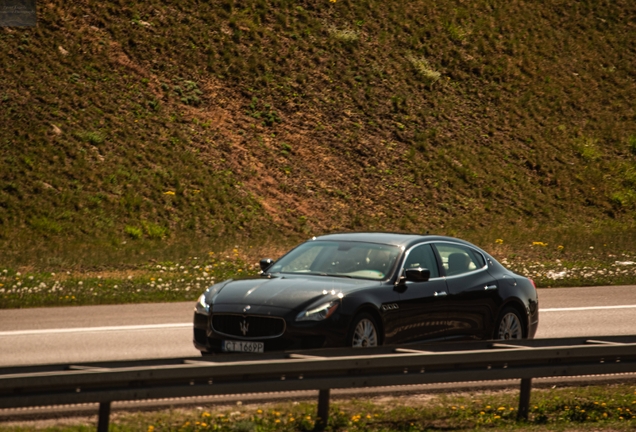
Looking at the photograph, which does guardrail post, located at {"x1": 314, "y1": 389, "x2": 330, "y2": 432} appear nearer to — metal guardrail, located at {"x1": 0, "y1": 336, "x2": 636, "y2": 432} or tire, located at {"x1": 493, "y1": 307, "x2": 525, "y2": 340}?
metal guardrail, located at {"x1": 0, "y1": 336, "x2": 636, "y2": 432}

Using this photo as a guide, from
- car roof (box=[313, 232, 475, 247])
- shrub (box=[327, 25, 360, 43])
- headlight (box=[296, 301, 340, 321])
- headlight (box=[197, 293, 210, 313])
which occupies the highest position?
shrub (box=[327, 25, 360, 43])

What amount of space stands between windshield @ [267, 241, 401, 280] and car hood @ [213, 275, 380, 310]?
Result: 0.30 metres

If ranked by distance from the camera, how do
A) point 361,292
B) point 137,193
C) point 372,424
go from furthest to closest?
point 137,193
point 361,292
point 372,424

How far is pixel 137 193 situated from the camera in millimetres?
29234

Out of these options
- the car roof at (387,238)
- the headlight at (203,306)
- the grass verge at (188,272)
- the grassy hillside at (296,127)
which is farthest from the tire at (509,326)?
the grassy hillside at (296,127)

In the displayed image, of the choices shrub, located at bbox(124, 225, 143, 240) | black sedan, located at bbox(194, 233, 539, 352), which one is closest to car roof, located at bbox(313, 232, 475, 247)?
black sedan, located at bbox(194, 233, 539, 352)

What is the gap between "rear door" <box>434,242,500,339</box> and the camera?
11023 millimetres

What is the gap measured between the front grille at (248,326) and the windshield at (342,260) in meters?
1.26

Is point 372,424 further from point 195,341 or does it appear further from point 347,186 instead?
point 347,186

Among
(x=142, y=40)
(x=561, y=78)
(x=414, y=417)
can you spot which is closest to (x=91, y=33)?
(x=142, y=40)

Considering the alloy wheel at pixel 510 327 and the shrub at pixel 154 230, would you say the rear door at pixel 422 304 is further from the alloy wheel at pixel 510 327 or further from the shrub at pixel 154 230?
the shrub at pixel 154 230

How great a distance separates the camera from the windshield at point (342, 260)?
10617 mm

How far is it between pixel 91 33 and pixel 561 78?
22.1m

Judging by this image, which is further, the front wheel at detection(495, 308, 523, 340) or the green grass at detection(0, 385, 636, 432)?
the front wheel at detection(495, 308, 523, 340)
